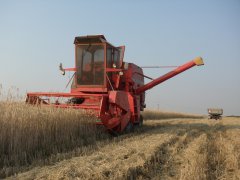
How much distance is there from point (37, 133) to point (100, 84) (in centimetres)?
360

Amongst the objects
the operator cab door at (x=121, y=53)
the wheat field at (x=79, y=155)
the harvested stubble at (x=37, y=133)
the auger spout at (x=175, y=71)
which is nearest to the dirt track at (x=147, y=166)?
the wheat field at (x=79, y=155)

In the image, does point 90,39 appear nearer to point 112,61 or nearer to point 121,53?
point 112,61

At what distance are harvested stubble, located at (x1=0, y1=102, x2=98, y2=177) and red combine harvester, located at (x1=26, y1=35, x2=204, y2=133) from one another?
0.66 metres

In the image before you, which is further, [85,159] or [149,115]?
[149,115]

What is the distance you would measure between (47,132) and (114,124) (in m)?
2.02

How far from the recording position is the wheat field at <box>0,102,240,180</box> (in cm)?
436

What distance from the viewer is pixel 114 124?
8383 millimetres

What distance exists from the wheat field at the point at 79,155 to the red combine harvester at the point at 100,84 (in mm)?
703

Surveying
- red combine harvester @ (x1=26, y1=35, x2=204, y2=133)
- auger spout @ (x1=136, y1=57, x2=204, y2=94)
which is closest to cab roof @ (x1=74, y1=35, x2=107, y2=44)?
red combine harvester @ (x1=26, y1=35, x2=204, y2=133)

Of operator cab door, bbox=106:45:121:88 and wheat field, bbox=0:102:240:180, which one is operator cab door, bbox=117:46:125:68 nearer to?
operator cab door, bbox=106:45:121:88

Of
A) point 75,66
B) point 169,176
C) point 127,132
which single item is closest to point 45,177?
point 169,176

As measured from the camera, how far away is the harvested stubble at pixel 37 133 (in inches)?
227

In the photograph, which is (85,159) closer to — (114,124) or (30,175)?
(30,175)

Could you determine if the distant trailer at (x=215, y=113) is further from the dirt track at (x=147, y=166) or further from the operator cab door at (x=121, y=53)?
the dirt track at (x=147, y=166)
